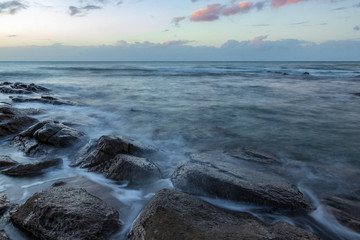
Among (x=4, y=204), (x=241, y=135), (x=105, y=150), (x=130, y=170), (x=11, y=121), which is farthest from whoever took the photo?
(x=241, y=135)

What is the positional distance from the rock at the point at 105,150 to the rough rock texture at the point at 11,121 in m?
2.26

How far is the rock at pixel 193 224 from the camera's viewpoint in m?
1.99

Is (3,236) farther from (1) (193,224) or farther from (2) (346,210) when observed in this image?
(2) (346,210)

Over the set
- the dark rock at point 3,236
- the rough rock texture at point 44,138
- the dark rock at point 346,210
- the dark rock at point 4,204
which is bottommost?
the dark rock at point 346,210

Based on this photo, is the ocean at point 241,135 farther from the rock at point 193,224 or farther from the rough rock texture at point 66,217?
the rock at point 193,224

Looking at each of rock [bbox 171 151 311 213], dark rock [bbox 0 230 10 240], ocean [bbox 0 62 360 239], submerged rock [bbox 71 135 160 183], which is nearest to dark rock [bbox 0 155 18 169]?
ocean [bbox 0 62 360 239]

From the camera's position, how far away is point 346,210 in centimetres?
303

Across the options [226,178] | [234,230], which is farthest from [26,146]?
[234,230]

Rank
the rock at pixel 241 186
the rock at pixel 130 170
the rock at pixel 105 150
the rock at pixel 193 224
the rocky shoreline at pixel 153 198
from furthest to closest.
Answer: the rock at pixel 105 150
the rock at pixel 130 170
the rock at pixel 241 186
the rocky shoreline at pixel 153 198
the rock at pixel 193 224

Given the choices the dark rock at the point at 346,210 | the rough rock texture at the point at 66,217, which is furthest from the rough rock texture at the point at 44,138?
the dark rock at the point at 346,210

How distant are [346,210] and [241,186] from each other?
4.36 ft

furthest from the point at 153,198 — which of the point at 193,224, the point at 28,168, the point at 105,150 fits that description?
the point at 28,168

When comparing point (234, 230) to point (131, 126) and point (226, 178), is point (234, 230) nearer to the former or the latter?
point (226, 178)

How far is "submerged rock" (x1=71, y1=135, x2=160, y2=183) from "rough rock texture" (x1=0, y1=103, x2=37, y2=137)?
7.30ft
